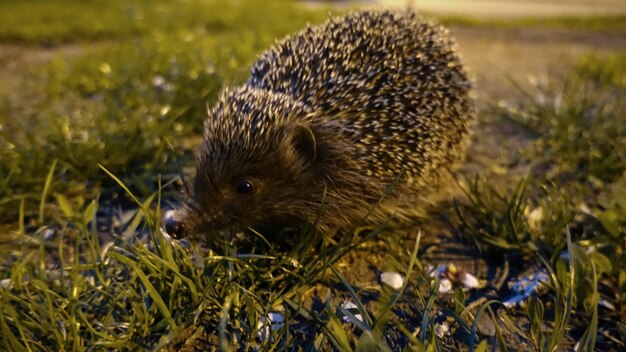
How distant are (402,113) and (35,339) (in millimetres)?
2296

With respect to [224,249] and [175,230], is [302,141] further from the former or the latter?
[175,230]

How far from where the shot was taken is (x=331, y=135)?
2.72m

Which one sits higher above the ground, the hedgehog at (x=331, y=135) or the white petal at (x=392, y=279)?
the hedgehog at (x=331, y=135)

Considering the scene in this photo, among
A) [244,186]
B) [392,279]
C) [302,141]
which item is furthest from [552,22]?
[244,186]

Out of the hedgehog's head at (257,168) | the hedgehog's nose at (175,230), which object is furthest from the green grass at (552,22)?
the hedgehog's nose at (175,230)

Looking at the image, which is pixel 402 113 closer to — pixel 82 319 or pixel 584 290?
pixel 584 290

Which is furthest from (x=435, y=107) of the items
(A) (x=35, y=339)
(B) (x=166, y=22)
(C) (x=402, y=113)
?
(B) (x=166, y=22)

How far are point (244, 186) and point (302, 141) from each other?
434mm

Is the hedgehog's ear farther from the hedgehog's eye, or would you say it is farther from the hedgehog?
the hedgehog's eye

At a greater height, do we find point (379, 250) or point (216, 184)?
point (216, 184)

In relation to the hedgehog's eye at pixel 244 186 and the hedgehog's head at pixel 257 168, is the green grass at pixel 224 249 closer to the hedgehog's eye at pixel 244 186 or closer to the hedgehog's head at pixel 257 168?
the hedgehog's head at pixel 257 168

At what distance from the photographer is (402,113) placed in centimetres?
292

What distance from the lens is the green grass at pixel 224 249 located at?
77.5 inches

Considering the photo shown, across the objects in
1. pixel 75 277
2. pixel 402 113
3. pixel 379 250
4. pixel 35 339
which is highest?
pixel 402 113
